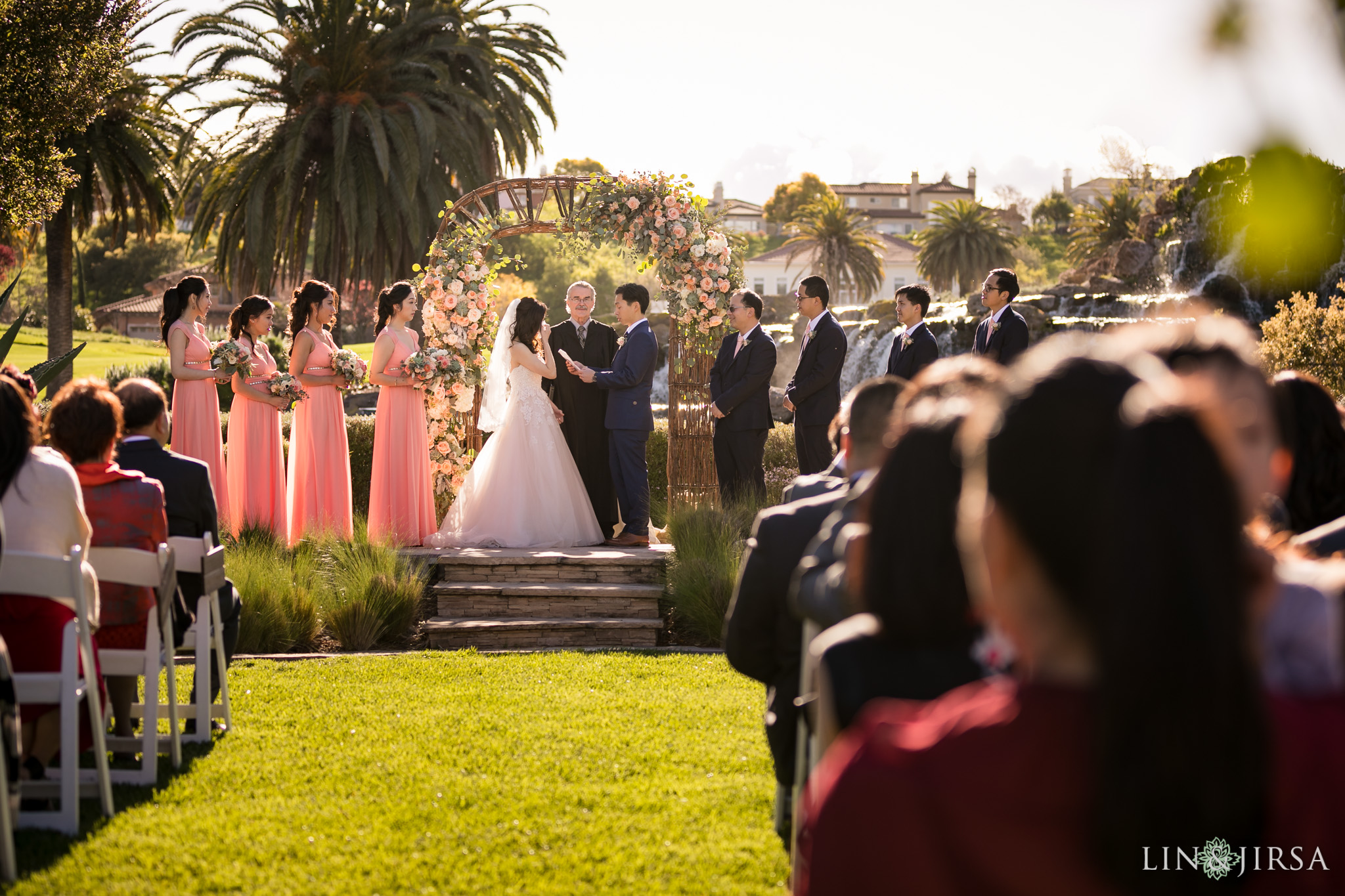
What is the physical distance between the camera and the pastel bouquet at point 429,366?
10.3 m

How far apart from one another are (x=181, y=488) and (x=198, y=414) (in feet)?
16.1

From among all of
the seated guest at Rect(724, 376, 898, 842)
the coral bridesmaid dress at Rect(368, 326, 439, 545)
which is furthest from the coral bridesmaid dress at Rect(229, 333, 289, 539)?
the seated guest at Rect(724, 376, 898, 842)

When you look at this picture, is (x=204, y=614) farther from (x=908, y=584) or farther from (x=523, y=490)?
(x=523, y=490)

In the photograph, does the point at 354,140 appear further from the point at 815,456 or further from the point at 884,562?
the point at 884,562

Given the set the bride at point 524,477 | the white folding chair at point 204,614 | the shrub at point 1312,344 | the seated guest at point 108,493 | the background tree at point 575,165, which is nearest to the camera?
the seated guest at point 108,493

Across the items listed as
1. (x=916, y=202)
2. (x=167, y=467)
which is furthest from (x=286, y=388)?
(x=916, y=202)

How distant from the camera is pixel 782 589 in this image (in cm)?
375

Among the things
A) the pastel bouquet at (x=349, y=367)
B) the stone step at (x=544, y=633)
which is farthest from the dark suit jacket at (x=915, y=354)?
the pastel bouquet at (x=349, y=367)

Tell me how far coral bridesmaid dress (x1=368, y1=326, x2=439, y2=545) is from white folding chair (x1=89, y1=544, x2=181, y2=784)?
210 inches

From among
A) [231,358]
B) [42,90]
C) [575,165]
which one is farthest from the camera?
[575,165]

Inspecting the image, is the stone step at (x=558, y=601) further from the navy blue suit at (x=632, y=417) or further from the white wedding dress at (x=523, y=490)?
the navy blue suit at (x=632, y=417)

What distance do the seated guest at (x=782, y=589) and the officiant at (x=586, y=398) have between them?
6861mm

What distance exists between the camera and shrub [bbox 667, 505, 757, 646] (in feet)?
27.1

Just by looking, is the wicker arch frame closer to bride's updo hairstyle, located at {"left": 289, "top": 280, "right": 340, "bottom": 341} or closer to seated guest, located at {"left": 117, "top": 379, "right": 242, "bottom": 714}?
bride's updo hairstyle, located at {"left": 289, "top": 280, "right": 340, "bottom": 341}
